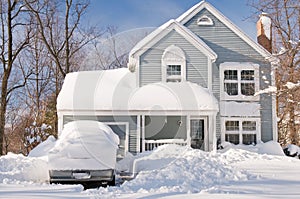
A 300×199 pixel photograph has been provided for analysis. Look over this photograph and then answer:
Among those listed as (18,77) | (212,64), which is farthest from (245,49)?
(18,77)

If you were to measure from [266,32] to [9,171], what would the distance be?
47.8 ft

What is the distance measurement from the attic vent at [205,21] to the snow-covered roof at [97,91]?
4263 mm

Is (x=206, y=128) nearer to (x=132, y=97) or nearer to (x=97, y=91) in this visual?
(x=132, y=97)

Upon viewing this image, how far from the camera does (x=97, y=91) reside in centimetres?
1502

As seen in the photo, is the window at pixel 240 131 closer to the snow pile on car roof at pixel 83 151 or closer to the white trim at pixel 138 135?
the white trim at pixel 138 135

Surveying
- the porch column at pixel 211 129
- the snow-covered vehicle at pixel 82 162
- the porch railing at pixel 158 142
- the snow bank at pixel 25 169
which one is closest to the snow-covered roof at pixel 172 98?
the porch column at pixel 211 129

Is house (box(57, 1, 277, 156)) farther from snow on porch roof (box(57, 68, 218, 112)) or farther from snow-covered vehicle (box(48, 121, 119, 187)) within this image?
snow-covered vehicle (box(48, 121, 119, 187))

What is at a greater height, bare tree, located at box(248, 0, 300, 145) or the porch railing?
bare tree, located at box(248, 0, 300, 145)

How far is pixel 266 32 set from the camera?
1808 centimetres

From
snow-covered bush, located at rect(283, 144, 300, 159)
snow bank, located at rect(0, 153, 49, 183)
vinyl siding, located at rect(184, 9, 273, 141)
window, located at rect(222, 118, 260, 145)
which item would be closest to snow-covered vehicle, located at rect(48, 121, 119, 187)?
snow bank, located at rect(0, 153, 49, 183)

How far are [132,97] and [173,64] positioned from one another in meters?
2.79

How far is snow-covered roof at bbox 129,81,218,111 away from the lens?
44.8 ft

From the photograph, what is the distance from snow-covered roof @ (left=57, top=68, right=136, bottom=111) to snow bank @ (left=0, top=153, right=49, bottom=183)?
4.33 meters

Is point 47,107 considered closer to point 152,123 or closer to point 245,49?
point 152,123
